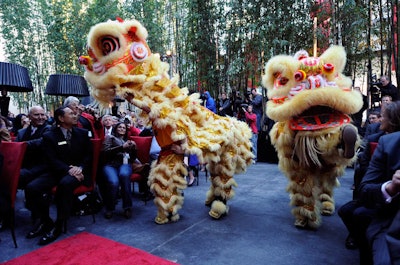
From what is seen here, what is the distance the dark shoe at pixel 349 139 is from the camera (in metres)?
2.22

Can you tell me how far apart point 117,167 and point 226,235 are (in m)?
1.44

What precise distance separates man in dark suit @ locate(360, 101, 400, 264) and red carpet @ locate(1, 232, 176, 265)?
4.26 ft

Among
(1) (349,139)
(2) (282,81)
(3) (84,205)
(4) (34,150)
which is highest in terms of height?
(2) (282,81)

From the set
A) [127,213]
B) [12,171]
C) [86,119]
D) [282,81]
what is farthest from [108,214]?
[282,81]

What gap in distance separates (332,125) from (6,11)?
433 inches

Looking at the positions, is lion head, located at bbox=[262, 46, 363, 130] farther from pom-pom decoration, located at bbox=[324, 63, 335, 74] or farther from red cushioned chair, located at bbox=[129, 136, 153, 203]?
red cushioned chair, located at bbox=[129, 136, 153, 203]


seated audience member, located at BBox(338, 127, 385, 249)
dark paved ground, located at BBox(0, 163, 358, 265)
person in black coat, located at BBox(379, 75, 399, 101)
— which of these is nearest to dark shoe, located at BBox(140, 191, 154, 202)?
dark paved ground, located at BBox(0, 163, 358, 265)

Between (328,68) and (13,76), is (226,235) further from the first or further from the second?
(13,76)

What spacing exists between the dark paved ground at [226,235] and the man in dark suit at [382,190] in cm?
70

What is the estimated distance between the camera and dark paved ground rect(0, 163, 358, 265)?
7.18ft

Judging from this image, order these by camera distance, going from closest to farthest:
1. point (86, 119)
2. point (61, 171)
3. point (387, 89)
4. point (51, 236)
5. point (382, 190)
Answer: point (382, 190) → point (51, 236) → point (61, 171) → point (86, 119) → point (387, 89)

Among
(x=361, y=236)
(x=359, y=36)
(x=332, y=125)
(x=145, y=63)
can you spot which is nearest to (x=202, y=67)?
(x=359, y=36)

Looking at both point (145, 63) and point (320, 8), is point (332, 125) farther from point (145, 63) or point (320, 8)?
point (320, 8)

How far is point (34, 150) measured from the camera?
3.15m
